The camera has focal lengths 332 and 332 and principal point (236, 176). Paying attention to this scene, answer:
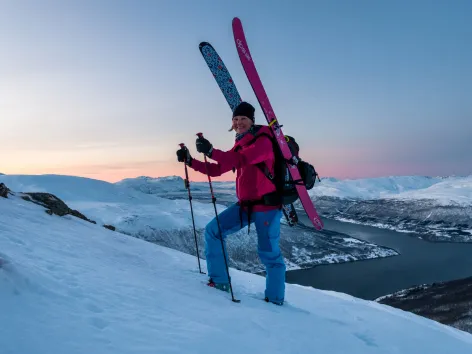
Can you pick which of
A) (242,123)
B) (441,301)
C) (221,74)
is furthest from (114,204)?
(242,123)

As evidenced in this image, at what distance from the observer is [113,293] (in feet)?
15.6

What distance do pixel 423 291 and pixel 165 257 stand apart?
101954mm

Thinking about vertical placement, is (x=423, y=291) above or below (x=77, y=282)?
below

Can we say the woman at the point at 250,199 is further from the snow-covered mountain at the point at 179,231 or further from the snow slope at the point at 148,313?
the snow-covered mountain at the point at 179,231

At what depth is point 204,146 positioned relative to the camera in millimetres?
5570

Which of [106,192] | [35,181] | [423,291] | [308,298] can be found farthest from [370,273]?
[35,181]

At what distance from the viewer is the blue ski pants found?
6375mm

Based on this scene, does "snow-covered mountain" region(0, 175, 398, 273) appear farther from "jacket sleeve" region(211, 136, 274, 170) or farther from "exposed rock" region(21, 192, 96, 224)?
"jacket sleeve" region(211, 136, 274, 170)

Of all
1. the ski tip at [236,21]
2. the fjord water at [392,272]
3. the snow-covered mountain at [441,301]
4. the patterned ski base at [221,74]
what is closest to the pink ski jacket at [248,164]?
the patterned ski base at [221,74]

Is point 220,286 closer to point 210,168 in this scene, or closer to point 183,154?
point 210,168

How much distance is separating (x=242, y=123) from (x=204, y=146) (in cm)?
114

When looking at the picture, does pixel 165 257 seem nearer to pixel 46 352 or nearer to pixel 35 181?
pixel 46 352

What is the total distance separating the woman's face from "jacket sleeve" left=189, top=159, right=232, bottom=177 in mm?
789

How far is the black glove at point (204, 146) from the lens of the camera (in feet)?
18.2
